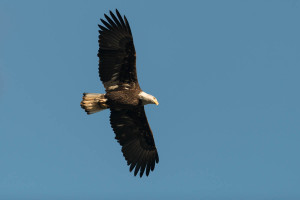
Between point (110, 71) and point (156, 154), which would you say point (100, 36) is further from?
point (156, 154)

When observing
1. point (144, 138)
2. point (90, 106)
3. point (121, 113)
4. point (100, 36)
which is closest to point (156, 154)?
point (144, 138)

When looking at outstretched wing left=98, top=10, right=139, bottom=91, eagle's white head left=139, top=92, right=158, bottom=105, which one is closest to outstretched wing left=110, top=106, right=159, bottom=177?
eagle's white head left=139, top=92, right=158, bottom=105

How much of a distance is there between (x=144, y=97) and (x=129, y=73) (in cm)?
82

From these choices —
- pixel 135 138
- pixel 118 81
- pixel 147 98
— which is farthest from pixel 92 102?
pixel 135 138

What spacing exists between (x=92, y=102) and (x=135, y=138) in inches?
86.5

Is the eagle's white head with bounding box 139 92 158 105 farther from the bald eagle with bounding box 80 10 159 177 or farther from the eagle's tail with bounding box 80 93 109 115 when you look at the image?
the eagle's tail with bounding box 80 93 109 115

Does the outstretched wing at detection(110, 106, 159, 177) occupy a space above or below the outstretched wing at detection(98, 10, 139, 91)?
below

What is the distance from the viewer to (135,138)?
54.1 feet

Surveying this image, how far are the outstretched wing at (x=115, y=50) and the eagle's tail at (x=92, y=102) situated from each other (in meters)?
0.46

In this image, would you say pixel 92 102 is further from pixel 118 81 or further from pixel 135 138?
pixel 135 138

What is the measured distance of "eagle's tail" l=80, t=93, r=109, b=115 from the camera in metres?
15.0

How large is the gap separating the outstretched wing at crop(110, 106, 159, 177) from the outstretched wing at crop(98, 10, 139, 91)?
1.51m

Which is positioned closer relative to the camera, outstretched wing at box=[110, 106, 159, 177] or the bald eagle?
the bald eagle

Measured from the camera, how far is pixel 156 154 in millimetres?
16594
